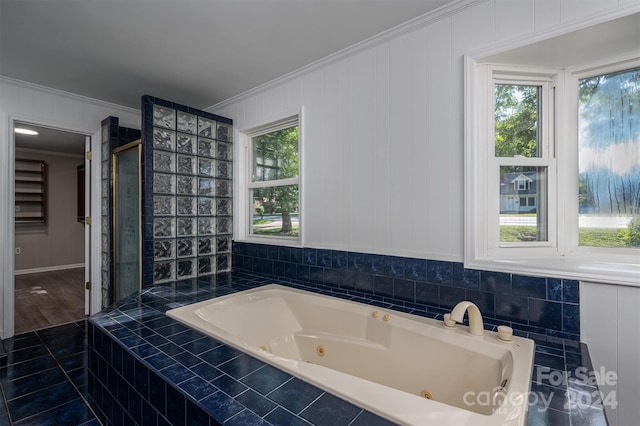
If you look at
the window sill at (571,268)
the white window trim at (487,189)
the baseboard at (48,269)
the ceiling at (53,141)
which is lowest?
the baseboard at (48,269)

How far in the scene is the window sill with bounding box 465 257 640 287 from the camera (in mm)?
1287

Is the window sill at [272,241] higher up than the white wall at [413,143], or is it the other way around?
the white wall at [413,143]

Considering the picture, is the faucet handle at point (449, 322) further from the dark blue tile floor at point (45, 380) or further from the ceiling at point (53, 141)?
the ceiling at point (53, 141)

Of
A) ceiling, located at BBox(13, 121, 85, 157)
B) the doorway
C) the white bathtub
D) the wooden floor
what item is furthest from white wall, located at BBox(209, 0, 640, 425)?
Answer: the doorway

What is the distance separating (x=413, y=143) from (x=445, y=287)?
881 mm

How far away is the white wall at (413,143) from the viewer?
1.33 metres

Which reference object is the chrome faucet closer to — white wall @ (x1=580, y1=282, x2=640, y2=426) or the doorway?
white wall @ (x1=580, y1=282, x2=640, y2=426)

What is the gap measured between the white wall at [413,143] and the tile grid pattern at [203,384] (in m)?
0.30

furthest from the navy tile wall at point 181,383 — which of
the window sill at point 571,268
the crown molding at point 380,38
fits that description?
the crown molding at point 380,38

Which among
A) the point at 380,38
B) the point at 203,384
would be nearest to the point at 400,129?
the point at 380,38

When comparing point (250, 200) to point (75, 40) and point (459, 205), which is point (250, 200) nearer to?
point (75, 40)

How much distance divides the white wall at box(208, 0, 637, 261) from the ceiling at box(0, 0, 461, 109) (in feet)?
0.57

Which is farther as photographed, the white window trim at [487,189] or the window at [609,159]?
the white window trim at [487,189]

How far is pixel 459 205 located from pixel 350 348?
105cm
